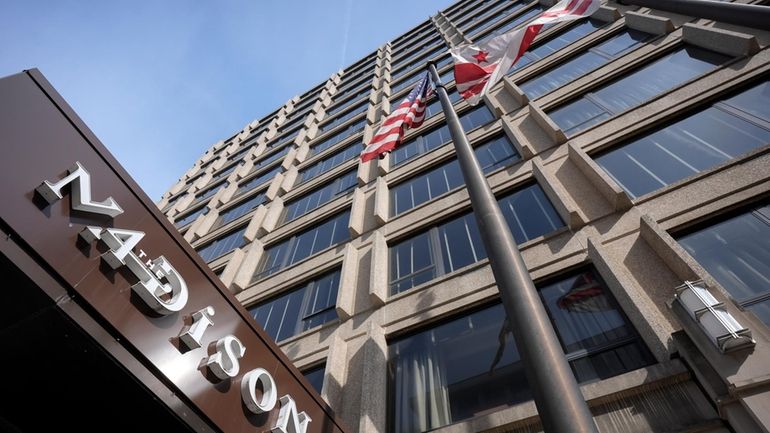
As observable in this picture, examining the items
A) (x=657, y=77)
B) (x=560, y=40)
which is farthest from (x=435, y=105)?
(x=657, y=77)

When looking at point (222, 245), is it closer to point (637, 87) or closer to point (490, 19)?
point (637, 87)

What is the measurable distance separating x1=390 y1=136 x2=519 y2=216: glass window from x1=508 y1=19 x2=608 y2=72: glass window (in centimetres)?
587

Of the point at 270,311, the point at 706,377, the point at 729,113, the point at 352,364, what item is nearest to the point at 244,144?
the point at 270,311

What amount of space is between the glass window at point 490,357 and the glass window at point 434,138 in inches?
356

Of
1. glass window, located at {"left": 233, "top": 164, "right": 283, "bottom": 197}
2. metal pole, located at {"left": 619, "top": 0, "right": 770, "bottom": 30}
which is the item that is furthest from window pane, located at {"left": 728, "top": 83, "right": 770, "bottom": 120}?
glass window, located at {"left": 233, "top": 164, "right": 283, "bottom": 197}

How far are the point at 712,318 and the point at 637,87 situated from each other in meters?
8.79

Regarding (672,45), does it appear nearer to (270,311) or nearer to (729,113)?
(729,113)

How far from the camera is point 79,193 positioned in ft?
11.5

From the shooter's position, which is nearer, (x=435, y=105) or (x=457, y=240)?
(x=457, y=240)

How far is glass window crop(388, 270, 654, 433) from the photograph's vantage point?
6.41 metres

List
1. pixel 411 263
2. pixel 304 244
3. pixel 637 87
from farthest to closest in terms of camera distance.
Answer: pixel 304 244 → pixel 637 87 → pixel 411 263

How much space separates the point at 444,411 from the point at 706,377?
3.72m

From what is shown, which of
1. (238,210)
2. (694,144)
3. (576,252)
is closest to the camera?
(576,252)

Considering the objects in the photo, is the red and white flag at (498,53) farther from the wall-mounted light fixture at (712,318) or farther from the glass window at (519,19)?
the glass window at (519,19)
